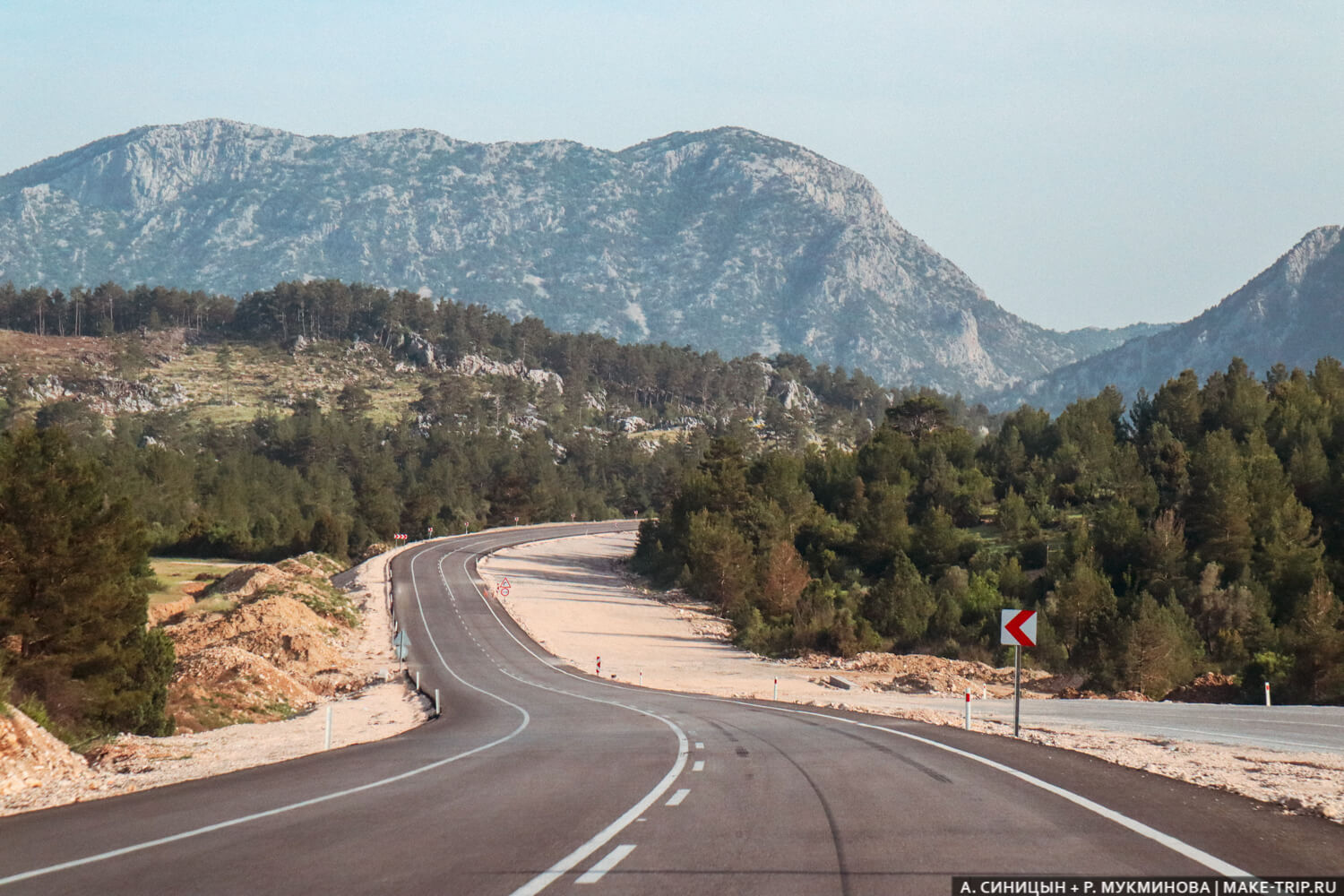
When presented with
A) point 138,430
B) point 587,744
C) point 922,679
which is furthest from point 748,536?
point 138,430

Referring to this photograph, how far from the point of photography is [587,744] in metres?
21.4

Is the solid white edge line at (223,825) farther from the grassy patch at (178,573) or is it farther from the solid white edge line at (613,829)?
the grassy patch at (178,573)

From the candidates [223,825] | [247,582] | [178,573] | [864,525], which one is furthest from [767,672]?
[178,573]

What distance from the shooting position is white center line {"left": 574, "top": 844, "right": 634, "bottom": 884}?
329 inches

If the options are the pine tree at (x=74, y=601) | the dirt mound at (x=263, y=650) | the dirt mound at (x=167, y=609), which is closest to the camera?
the pine tree at (x=74, y=601)

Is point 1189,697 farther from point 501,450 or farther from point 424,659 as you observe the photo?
point 501,450

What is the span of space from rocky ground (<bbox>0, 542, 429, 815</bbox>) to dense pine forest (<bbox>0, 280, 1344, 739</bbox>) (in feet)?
10.6

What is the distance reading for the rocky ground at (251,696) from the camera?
52.6ft

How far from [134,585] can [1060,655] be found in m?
44.1

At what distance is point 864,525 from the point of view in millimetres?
92438

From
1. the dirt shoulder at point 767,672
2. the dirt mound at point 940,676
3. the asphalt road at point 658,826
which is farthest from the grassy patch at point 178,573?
the asphalt road at point 658,826

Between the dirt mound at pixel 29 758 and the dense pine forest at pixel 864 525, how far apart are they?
285 inches

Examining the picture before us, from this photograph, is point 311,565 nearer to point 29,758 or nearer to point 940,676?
point 940,676

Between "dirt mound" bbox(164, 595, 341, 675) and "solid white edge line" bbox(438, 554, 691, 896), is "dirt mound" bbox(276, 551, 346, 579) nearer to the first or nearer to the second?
"dirt mound" bbox(164, 595, 341, 675)
